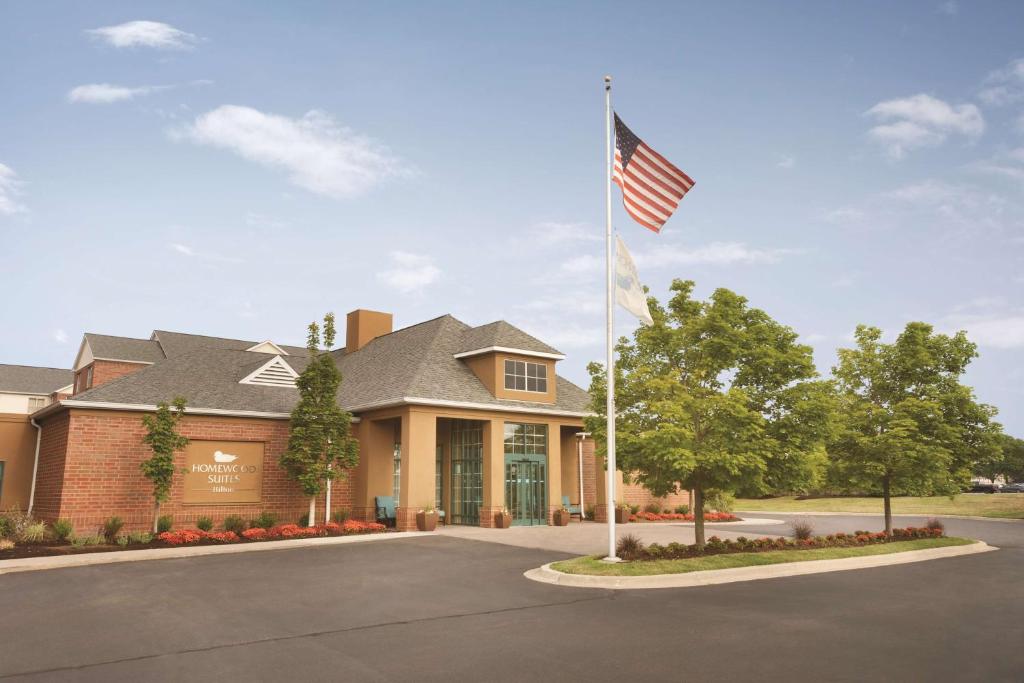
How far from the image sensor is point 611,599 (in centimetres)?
1183

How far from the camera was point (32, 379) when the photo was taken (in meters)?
55.6

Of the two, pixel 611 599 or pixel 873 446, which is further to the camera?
pixel 873 446

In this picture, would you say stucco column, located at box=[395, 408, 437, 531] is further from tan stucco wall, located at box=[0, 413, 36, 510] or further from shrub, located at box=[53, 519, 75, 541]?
tan stucco wall, located at box=[0, 413, 36, 510]

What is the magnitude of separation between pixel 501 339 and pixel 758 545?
43.8ft

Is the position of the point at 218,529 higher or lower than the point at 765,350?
lower

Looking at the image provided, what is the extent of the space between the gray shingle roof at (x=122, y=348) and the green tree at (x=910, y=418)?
101 feet

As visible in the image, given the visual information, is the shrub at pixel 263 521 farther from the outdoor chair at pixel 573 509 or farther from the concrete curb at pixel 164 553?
the outdoor chair at pixel 573 509

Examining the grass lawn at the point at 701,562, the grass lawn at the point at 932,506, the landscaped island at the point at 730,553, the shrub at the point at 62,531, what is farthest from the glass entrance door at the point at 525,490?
the grass lawn at the point at 932,506

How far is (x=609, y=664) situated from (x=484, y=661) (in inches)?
52.9

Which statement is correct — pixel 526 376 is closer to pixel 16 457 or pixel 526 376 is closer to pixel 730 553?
pixel 730 553

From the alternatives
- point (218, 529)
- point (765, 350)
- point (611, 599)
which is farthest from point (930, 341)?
point (218, 529)

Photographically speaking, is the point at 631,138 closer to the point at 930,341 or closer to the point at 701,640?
the point at 701,640

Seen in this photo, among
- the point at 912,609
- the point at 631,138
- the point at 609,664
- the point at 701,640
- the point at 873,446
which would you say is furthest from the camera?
the point at 873,446

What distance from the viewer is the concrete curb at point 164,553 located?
15766mm
